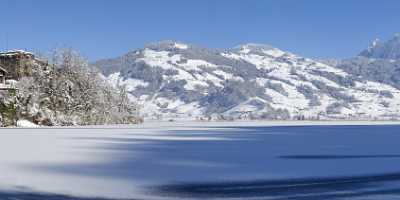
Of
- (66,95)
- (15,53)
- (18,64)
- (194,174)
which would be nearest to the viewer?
(194,174)

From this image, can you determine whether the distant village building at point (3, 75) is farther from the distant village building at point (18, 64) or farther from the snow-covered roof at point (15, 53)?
the snow-covered roof at point (15, 53)

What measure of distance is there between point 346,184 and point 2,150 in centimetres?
2099

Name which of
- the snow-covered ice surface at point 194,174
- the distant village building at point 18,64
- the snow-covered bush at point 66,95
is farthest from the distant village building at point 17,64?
the snow-covered ice surface at point 194,174

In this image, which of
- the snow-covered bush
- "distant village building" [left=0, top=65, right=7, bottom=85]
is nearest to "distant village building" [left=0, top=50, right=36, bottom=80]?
"distant village building" [left=0, top=65, right=7, bottom=85]

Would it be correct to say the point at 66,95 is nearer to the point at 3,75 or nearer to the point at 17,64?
the point at 3,75

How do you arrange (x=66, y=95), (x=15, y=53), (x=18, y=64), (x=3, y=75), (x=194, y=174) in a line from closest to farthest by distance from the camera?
(x=194, y=174) < (x=66, y=95) < (x=3, y=75) < (x=18, y=64) < (x=15, y=53)

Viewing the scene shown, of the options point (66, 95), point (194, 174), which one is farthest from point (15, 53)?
point (194, 174)

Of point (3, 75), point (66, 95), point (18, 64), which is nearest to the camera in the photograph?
point (66, 95)

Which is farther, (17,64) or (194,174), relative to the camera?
(17,64)

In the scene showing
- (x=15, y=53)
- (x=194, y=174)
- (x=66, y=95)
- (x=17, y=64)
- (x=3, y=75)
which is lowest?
(x=194, y=174)

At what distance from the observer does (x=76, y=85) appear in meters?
122

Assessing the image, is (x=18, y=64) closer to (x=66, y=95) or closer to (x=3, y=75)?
(x=3, y=75)

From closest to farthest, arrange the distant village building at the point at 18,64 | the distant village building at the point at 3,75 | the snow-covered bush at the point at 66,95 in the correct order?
the snow-covered bush at the point at 66,95
the distant village building at the point at 3,75
the distant village building at the point at 18,64

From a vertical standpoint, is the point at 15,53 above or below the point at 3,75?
above
